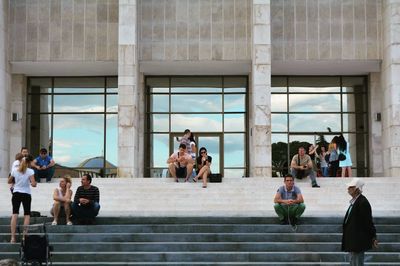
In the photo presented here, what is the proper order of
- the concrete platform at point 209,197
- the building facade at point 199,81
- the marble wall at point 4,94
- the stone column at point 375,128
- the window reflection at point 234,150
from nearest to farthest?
the concrete platform at point 209,197
the building facade at point 199,81
the marble wall at point 4,94
the stone column at point 375,128
the window reflection at point 234,150

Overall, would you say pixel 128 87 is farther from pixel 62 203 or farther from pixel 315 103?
pixel 62 203

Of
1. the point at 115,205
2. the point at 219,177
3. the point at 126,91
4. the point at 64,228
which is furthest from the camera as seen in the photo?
the point at 126,91

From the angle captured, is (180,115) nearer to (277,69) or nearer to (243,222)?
(277,69)

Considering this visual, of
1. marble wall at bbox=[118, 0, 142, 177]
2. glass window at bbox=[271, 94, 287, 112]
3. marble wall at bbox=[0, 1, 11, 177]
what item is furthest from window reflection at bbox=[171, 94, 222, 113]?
marble wall at bbox=[0, 1, 11, 177]

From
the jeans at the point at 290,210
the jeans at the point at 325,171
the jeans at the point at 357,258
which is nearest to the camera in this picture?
the jeans at the point at 357,258

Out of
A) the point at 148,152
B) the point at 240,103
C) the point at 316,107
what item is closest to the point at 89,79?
the point at 148,152

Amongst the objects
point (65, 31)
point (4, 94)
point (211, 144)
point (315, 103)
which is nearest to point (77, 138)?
point (4, 94)

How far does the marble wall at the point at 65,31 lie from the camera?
25547 millimetres

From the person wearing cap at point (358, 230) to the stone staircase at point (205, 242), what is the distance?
2.50 meters

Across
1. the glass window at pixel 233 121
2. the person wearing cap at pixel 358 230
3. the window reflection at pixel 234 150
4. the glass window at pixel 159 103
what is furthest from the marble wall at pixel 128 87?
the person wearing cap at pixel 358 230

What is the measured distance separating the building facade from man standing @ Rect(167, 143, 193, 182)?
3854mm

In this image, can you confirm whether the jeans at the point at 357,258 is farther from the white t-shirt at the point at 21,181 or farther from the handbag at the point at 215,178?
the handbag at the point at 215,178

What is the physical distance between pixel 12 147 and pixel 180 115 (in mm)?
6662

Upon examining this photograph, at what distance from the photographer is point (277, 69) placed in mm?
26797
